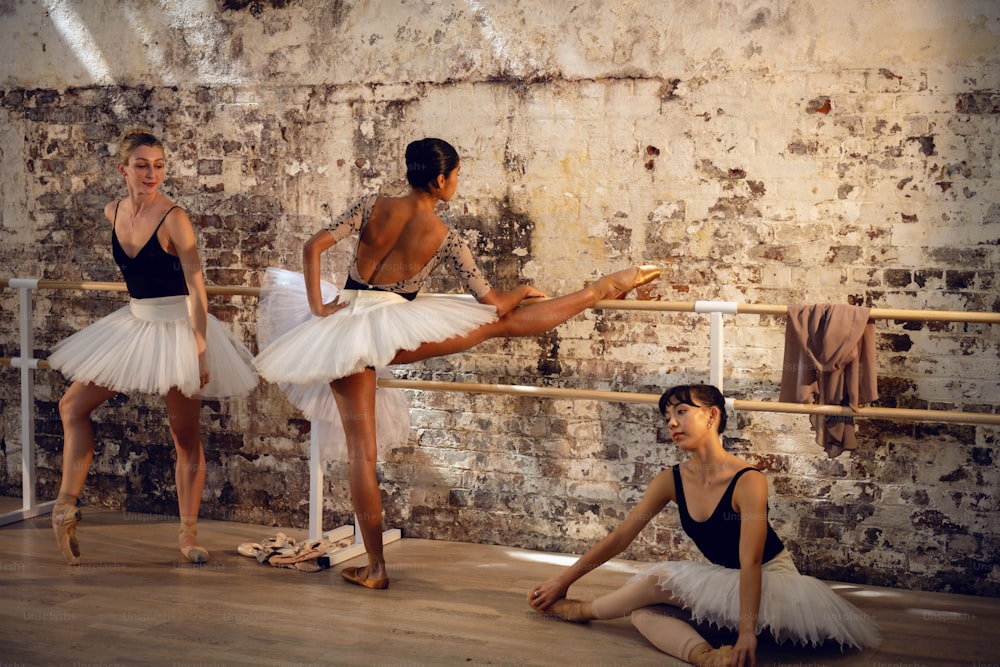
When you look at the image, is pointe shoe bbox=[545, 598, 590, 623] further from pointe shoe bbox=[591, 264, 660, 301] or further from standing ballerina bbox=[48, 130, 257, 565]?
standing ballerina bbox=[48, 130, 257, 565]

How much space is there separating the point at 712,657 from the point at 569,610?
0.56m

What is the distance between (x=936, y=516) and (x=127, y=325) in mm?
2899

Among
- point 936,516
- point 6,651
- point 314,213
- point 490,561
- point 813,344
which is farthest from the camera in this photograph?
point 314,213

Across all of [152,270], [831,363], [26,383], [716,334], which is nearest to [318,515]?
[152,270]

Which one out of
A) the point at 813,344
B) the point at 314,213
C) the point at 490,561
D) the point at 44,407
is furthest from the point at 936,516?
the point at 44,407

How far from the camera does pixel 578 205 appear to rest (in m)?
4.24

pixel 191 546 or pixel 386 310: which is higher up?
pixel 386 310

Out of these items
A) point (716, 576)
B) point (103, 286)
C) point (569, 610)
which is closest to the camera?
point (716, 576)

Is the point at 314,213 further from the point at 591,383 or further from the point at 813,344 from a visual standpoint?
the point at 813,344

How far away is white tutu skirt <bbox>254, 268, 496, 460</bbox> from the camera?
11.8ft

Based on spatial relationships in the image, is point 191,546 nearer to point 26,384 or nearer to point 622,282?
point 26,384

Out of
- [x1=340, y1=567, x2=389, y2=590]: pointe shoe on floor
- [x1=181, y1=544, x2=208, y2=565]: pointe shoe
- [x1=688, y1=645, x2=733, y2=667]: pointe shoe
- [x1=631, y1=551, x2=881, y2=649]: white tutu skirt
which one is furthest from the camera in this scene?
[x1=181, y1=544, x2=208, y2=565]: pointe shoe

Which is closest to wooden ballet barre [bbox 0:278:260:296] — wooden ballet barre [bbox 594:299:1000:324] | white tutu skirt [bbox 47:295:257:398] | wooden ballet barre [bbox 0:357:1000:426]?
white tutu skirt [bbox 47:295:257:398]

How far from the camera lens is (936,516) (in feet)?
12.7
